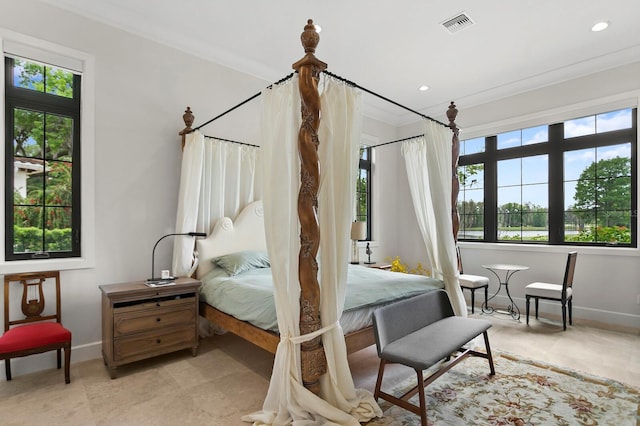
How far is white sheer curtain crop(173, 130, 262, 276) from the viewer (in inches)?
136

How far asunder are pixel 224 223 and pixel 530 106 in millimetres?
A: 4413

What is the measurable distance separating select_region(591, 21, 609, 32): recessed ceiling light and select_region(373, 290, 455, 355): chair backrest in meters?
3.11

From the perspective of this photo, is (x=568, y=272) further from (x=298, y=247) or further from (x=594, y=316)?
(x=298, y=247)

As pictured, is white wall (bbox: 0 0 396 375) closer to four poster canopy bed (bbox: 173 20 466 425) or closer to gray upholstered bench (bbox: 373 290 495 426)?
four poster canopy bed (bbox: 173 20 466 425)

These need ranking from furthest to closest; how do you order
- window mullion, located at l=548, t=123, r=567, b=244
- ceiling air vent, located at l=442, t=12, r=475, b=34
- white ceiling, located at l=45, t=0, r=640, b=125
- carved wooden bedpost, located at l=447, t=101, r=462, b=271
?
window mullion, located at l=548, t=123, r=567, b=244, carved wooden bedpost, located at l=447, t=101, r=462, b=271, ceiling air vent, located at l=442, t=12, r=475, b=34, white ceiling, located at l=45, t=0, r=640, b=125

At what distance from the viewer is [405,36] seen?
3.62 metres

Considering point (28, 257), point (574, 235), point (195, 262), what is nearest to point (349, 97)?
point (195, 262)

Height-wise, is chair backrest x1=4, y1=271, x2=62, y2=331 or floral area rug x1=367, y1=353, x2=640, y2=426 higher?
chair backrest x1=4, y1=271, x2=62, y2=331

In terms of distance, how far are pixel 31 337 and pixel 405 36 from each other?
4.26m

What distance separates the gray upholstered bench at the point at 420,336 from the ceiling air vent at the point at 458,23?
2.61 m

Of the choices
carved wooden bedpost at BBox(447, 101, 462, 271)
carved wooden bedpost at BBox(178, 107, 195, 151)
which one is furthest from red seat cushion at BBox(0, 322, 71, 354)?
carved wooden bedpost at BBox(447, 101, 462, 271)

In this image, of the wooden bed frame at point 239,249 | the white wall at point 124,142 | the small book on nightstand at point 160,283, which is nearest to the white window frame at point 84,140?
the white wall at point 124,142

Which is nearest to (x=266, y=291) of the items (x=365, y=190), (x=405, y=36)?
(x=405, y=36)

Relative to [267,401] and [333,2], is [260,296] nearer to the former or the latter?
[267,401]
